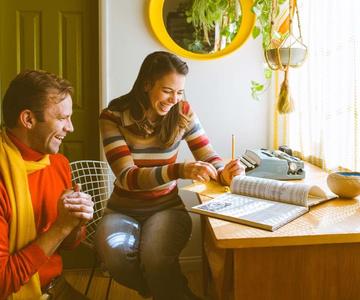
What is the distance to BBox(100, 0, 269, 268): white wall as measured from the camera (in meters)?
2.35

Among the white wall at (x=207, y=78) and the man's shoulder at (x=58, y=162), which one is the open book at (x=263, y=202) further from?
the white wall at (x=207, y=78)

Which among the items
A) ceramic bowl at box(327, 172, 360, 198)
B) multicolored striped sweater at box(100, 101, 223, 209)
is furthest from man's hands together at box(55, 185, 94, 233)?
ceramic bowl at box(327, 172, 360, 198)

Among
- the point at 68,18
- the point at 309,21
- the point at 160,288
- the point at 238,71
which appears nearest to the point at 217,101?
the point at 238,71

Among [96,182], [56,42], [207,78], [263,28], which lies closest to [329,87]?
[263,28]

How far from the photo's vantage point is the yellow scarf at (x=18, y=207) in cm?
111

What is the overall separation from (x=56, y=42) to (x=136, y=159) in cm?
119

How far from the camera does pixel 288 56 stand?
5.88ft

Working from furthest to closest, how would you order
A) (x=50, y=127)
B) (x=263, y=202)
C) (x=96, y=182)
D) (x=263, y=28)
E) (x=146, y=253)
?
1. (x=96, y=182)
2. (x=263, y=28)
3. (x=146, y=253)
4. (x=263, y=202)
5. (x=50, y=127)

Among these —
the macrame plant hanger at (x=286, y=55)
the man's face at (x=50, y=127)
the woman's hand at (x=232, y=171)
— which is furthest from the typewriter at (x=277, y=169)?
the man's face at (x=50, y=127)

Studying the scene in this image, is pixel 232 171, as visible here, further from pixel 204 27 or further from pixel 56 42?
pixel 56 42

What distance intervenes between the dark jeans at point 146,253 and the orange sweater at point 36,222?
0.21 m

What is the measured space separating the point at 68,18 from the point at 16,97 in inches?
59.2

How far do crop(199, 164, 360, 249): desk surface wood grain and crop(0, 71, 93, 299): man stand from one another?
1.28 ft

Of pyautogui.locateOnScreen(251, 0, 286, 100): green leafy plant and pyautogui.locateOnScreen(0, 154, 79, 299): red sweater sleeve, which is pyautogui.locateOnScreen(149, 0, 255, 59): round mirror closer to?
pyautogui.locateOnScreen(251, 0, 286, 100): green leafy plant
